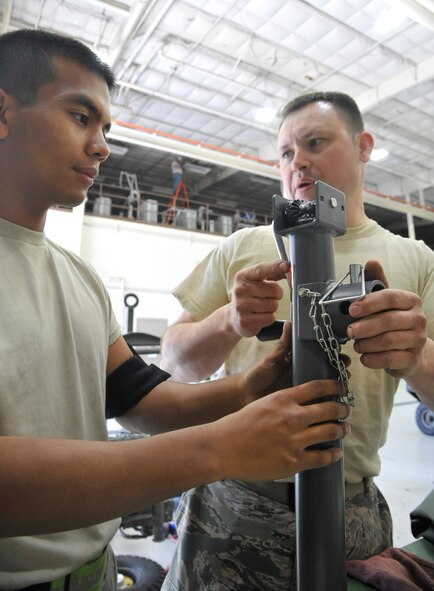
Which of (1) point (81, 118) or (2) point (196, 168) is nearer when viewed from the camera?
(1) point (81, 118)

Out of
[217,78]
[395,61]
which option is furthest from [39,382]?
[395,61]

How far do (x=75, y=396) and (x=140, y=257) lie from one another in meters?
5.40

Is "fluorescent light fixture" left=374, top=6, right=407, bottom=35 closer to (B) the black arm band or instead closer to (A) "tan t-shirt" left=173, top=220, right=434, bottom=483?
(A) "tan t-shirt" left=173, top=220, right=434, bottom=483

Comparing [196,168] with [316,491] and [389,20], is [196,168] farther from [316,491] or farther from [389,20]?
[316,491]

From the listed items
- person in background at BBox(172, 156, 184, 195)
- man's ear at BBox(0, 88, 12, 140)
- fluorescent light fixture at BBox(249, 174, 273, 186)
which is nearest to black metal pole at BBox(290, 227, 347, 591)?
man's ear at BBox(0, 88, 12, 140)

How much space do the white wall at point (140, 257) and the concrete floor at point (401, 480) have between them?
10.9ft

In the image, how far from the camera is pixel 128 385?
2.91 feet

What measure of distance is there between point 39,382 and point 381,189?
303 inches

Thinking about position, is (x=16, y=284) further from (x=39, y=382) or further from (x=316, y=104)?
(x=316, y=104)

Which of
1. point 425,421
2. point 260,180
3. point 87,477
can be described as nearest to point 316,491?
point 87,477

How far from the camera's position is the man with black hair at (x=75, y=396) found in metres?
0.49

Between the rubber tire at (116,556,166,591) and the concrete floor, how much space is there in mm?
129

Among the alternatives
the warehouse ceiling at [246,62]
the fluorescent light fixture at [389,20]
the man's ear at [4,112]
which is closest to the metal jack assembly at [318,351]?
the man's ear at [4,112]

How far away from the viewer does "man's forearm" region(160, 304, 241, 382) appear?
89 centimetres
